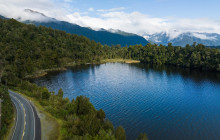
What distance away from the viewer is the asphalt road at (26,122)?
1380 inches

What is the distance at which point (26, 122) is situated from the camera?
4103cm

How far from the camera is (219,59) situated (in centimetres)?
13888

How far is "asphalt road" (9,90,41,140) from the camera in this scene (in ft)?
115

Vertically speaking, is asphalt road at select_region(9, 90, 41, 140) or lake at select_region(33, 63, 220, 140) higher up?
asphalt road at select_region(9, 90, 41, 140)

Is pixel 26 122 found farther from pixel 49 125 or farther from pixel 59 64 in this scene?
pixel 59 64

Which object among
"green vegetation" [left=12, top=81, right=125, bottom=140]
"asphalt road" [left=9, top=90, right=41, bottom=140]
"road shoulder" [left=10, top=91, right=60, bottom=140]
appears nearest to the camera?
"asphalt road" [left=9, top=90, right=41, bottom=140]

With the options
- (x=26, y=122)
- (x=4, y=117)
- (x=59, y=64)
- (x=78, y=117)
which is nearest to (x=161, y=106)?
(x=78, y=117)

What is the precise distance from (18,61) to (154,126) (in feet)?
303

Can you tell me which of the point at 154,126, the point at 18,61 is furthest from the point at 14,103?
the point at 18,61

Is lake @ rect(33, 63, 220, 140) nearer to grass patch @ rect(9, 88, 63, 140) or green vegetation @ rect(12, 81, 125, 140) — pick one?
green vegetation @ rect(12, 81, 125, 140)

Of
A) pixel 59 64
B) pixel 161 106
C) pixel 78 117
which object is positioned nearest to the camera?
pixel 78 117

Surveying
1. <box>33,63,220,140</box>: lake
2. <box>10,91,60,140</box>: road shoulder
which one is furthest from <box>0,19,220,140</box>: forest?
<box>33,63,220,140</box>: lake

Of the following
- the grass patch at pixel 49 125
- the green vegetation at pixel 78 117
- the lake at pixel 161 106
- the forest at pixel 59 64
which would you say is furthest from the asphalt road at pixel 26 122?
the lake at pixel 161 106

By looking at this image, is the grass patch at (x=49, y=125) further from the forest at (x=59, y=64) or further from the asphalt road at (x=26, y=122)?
the forest at (x=59, y=64)
